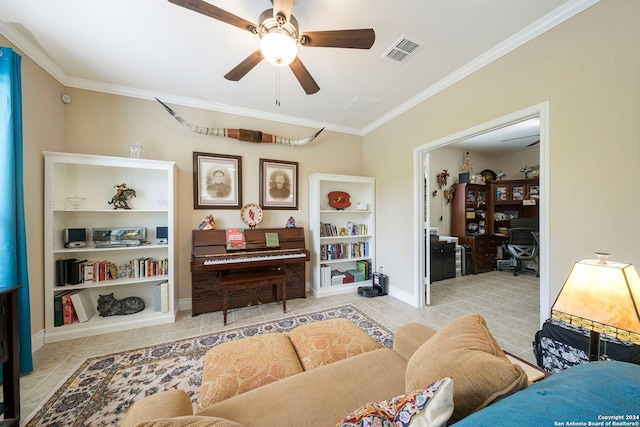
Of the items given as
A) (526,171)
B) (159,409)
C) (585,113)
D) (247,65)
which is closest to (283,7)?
(247,65)

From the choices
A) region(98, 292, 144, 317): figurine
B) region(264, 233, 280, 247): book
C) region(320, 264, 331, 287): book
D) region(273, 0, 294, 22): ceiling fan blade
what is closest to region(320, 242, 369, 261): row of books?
region(320, 264, 331, 287): book

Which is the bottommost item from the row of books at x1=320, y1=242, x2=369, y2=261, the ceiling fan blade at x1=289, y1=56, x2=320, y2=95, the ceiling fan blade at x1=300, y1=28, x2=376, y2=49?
the row of books at x1=320, y1=242, x2=369, y2=261

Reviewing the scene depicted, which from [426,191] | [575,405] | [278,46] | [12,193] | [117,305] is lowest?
[117,305]

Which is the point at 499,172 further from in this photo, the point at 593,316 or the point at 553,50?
the point at 593,316

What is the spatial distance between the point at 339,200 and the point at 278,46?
8.32ft

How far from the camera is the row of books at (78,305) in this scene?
223cm

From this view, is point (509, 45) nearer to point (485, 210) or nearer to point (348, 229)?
point (348, 229)

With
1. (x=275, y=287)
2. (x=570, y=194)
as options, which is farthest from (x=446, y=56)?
(x=275, y=287)

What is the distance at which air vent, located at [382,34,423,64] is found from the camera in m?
1.92

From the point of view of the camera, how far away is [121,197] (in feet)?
8.34

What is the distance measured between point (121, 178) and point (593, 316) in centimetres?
410

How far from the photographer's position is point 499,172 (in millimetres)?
5352

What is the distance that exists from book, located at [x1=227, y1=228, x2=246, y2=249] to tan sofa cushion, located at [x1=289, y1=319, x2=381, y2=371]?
63.1 inches

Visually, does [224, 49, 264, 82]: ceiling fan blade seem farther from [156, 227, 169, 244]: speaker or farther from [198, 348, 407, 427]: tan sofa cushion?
[198, 348, 407, 427]: tan sofa cushion
